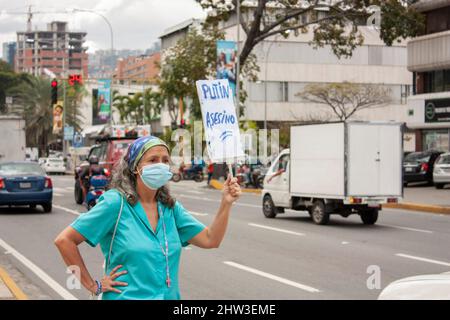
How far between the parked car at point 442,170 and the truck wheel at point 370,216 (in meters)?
16.0

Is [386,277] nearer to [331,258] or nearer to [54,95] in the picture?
[331,258]

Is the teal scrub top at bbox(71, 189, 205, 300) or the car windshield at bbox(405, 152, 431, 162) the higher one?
the teal scrub top at bbox(71, 189, 205, 300)

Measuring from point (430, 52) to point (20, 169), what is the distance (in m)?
27.3

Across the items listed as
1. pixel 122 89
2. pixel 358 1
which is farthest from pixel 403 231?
pixel 122 89

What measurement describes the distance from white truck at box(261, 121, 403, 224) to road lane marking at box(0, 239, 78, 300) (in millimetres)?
7942

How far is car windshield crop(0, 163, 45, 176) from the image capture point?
23.7m

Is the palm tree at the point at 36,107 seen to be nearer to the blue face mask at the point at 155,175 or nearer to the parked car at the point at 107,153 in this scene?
the parked car at the point at 107,153

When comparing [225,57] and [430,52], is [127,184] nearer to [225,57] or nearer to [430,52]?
[225,57]

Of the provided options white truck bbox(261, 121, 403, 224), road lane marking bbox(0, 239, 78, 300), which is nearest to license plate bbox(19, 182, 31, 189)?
Result: road lane marking bbox(0, 239, 78, 300)

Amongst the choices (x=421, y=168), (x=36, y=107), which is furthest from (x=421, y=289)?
(x=36, y=107)

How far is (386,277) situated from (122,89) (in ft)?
315

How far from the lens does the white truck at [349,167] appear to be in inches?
781

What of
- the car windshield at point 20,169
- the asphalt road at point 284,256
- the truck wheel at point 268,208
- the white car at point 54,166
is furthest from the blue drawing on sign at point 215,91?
the white car at point 54,166

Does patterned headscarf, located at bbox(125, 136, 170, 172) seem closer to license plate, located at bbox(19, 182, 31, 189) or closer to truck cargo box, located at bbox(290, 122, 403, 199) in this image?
truck cargo box, located at bbox(290, 122, 403, 199)
